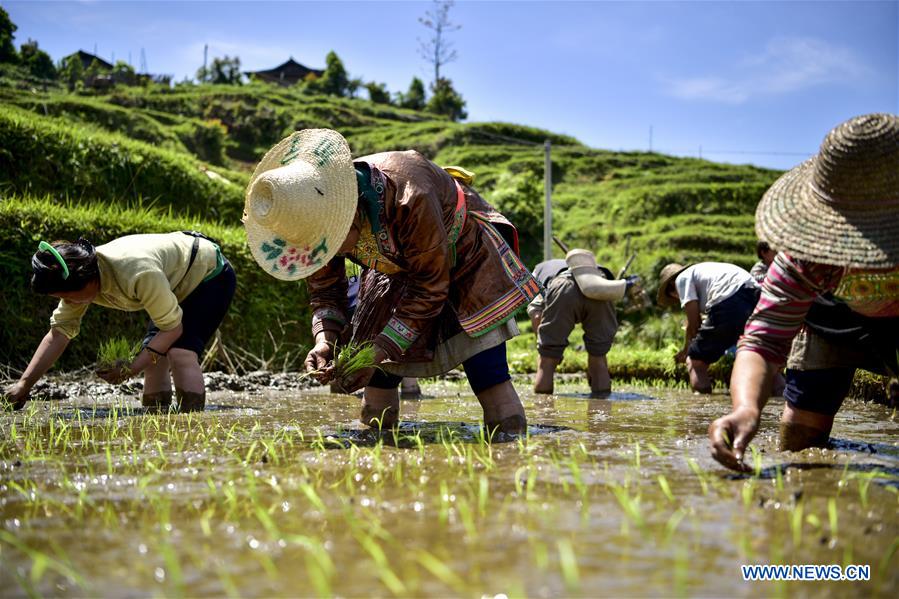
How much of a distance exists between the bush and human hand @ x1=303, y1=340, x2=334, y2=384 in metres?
4.38

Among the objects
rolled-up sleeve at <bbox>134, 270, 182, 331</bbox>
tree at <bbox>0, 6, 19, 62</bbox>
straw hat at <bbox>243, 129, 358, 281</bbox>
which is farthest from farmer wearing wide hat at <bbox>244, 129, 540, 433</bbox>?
tree at <bbox>0, 6, 19, 62</bbox>

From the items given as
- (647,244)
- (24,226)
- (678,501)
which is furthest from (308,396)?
(647,244)

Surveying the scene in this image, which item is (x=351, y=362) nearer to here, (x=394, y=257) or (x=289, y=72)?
(x=394, y=257)

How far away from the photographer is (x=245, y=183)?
16.2 metres

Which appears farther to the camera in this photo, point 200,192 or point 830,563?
point 200,192

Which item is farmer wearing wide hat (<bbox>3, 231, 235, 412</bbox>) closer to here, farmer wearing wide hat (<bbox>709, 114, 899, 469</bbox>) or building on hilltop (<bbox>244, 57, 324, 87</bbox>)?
farmer wearing wide hat (<bbox>709, 114, 899, 469</bbox>)

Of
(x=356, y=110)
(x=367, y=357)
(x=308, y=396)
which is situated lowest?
(x=308, y=396)

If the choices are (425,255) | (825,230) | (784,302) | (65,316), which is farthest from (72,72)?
(825,230)

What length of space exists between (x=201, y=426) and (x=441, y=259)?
5.24 feet

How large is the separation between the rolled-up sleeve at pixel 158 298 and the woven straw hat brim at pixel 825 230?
3469mm

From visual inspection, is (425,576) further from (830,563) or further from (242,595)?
(830,563)

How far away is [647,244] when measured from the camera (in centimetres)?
1697

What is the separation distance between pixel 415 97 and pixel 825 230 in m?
49.3

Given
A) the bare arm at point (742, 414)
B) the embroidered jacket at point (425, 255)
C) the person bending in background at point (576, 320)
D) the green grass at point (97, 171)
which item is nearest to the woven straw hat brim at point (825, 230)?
the bare arm at point (742, 414)
